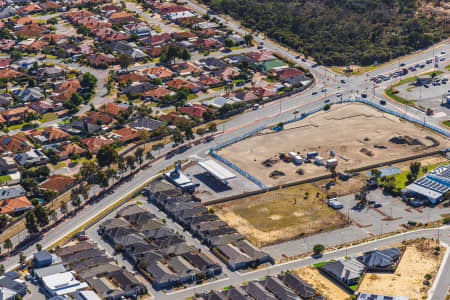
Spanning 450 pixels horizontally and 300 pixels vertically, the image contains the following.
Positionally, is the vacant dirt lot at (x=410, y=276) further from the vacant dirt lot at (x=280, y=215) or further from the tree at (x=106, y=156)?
the tree at (x=106, y=156)

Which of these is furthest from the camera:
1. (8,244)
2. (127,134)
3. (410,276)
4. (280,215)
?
(127,134)

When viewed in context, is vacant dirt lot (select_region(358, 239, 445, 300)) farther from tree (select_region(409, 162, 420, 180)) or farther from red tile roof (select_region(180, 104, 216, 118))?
red tile roof (select_region(180, 104, 216, 118))

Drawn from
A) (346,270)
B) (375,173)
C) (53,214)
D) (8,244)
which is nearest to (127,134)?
(53,214)

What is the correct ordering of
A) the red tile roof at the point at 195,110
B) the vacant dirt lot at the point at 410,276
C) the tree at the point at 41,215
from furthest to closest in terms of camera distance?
the red tile roof at the point at 195,110, the tree at the point at 41,215, the vacant dirt lot at the point at 410,276

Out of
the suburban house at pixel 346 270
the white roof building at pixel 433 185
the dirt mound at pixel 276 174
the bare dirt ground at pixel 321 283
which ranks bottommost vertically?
the dirt mound at pixel 276 174

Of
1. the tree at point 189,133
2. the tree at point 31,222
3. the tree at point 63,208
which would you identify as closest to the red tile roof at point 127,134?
the tree at point 189,133

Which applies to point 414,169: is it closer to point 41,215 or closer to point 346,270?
point 346,270
